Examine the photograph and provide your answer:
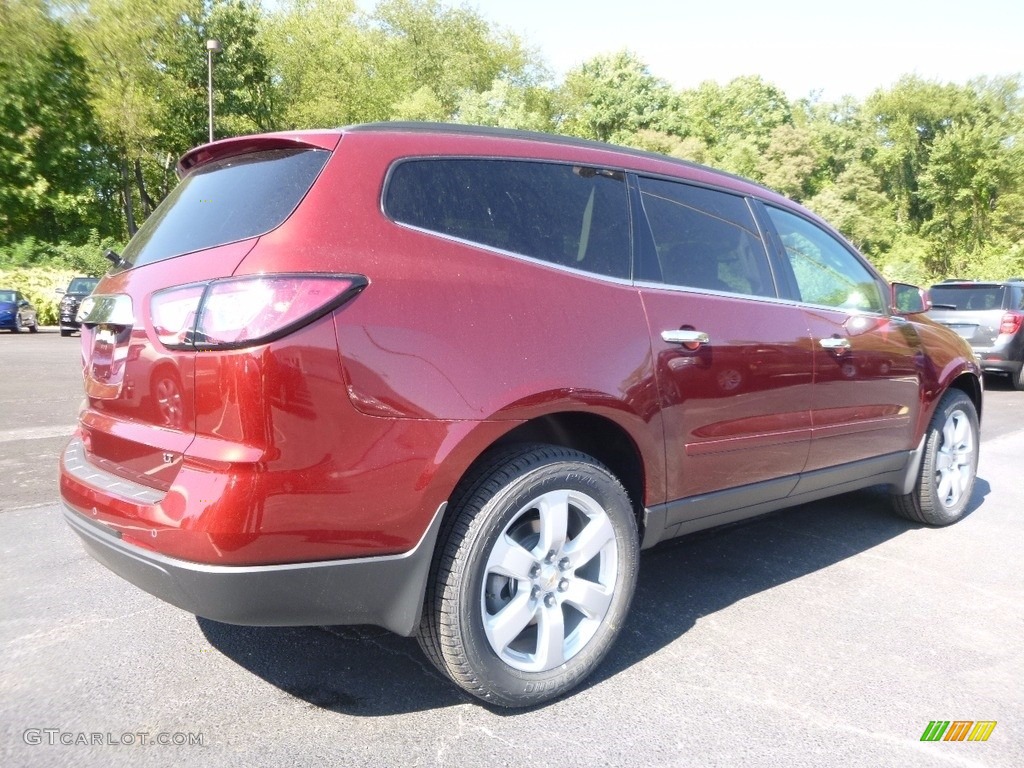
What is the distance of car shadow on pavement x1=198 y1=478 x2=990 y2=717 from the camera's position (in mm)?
2668

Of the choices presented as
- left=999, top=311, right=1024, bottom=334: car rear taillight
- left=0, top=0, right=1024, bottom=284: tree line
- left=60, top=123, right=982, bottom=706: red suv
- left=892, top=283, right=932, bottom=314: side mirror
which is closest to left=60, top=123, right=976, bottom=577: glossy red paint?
left=60, top=123, right=982, bottom=706: red suv

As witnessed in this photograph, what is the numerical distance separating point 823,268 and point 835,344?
46 centimetres

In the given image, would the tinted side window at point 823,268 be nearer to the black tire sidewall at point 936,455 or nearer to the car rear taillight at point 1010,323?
the black tire sidewall at point 936,455

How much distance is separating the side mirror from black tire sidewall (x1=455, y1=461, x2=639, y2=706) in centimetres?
243

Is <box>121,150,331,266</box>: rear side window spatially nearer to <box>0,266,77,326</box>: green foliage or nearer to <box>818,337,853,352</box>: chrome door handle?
<box>818,337,853,352</box>: chrome door handle

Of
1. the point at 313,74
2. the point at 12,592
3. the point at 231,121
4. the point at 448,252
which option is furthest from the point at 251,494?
the point at 313,74

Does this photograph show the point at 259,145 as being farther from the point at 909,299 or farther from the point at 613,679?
the point at 909,299

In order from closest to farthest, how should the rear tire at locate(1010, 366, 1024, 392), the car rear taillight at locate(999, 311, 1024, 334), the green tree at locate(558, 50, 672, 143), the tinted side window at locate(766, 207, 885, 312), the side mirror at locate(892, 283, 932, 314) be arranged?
the tinted side window at locate(766, 207, 885, 312), the side mirror at locate(892, 283, 932, 314), the car rear taillight at locate(999, 311, 1024, 334), the rear tire at locate(1010, 366, 1024, 392), the green tree at locate(558, 50, 672, 143)

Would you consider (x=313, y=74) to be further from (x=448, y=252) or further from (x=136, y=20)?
(x=448, y=252)

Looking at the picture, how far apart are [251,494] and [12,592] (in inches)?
79.1

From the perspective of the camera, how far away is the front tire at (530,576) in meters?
2.38

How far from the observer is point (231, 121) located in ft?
109

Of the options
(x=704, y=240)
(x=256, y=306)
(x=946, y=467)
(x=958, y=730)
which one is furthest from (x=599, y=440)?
(x=946, y=467)

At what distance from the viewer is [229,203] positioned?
8.22ft
